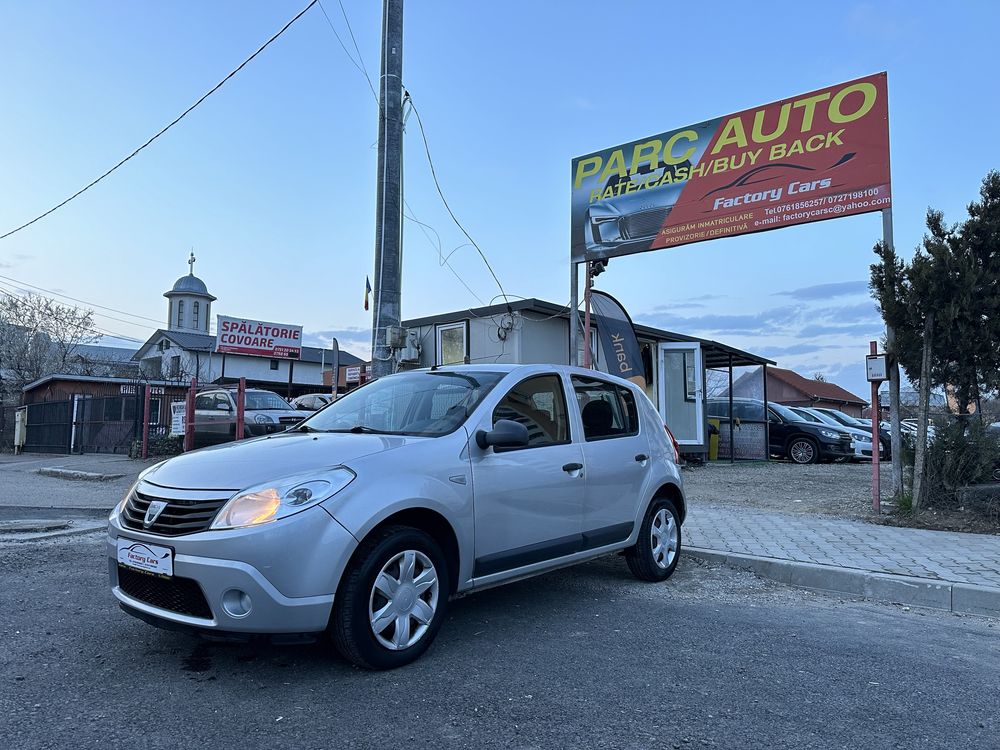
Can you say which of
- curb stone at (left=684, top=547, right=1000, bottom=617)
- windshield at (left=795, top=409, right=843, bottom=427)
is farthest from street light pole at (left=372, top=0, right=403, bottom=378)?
windshield at (left=795, top=409, right=843, bottom=427)

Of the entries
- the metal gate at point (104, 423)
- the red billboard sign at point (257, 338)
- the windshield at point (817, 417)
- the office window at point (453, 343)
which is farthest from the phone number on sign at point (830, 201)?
the red billboard sign at point (257, 338)

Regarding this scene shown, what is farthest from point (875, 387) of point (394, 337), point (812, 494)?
point (394, 337)

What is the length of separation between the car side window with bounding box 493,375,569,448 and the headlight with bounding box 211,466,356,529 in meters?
1.32

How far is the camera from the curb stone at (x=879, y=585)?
16.9ft

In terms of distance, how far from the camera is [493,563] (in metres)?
4.15

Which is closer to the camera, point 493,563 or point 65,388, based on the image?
point 493,563

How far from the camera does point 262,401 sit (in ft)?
52.1

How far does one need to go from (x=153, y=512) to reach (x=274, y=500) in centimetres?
67

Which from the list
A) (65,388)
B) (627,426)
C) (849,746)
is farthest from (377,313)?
(65,388)

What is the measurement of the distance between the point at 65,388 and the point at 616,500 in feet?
93.3

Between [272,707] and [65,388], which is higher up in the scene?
[65,388]

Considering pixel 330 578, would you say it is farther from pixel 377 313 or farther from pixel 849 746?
pixel 377 313

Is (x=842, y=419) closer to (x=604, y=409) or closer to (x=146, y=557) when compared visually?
(x=604, y=409)

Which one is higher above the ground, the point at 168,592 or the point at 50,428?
the point at 50,428
